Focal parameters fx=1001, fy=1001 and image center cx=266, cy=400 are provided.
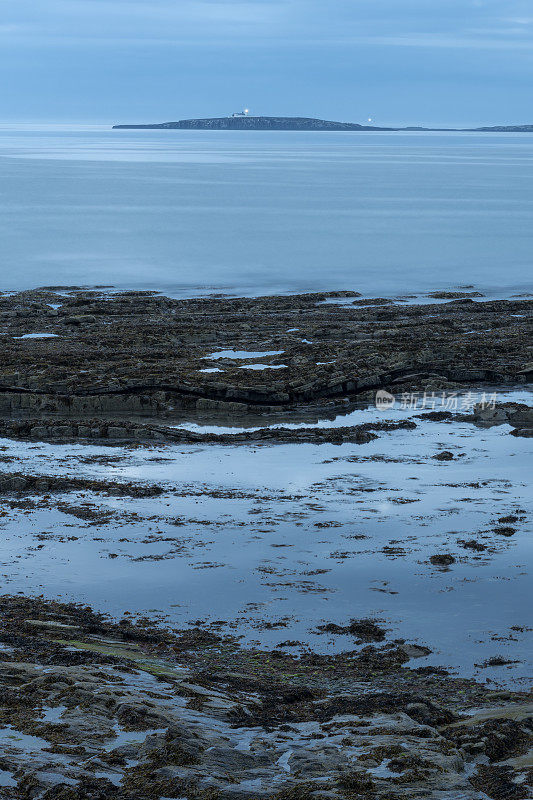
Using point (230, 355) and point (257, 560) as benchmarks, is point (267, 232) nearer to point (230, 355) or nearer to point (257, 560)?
point (230, 355)

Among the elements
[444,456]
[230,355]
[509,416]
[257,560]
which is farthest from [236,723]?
[230,355]

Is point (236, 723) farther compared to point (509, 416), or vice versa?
point (509, 416)

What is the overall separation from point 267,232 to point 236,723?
229 feet

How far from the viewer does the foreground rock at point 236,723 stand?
8586mm

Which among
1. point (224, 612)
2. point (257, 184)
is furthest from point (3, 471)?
point (257, 184)

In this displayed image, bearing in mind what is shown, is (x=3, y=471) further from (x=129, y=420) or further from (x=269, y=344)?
(x=269, y=344)

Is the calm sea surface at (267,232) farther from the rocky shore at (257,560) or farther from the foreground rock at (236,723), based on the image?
the foreground rock at (236,723)

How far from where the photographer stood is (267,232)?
3068 inches

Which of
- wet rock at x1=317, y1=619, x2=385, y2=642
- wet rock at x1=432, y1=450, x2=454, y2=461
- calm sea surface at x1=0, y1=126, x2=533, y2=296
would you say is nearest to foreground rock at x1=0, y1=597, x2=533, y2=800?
wet rock at x1=317, y1=619, x2=385, y2=642

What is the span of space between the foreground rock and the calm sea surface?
1445 inches

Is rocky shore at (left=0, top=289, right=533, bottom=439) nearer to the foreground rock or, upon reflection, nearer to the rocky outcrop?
the rocky outcrop

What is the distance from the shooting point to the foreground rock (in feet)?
28.2

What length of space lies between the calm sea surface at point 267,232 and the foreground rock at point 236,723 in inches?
1445

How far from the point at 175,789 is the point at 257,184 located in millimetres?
129123
